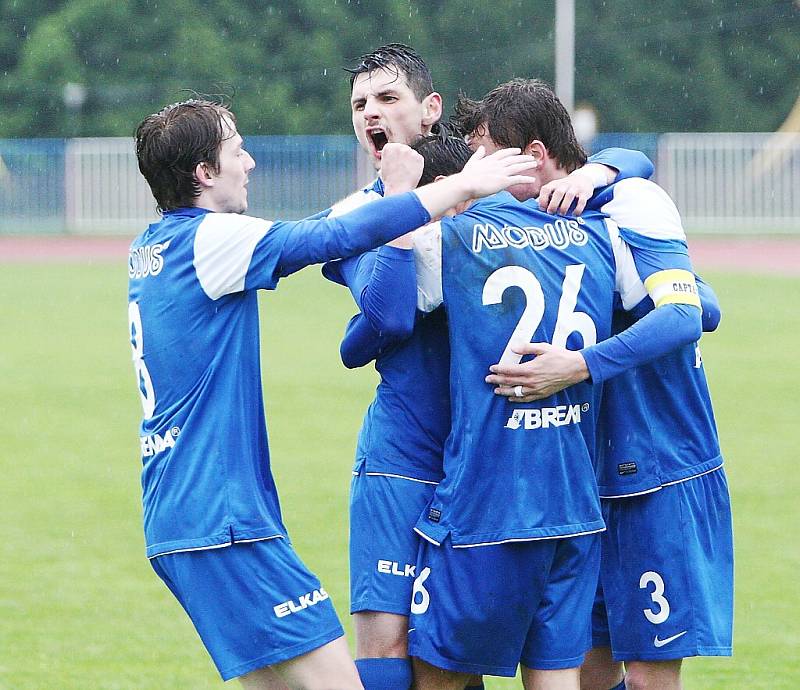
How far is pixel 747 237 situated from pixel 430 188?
87.5 ft

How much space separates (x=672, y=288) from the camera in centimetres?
364

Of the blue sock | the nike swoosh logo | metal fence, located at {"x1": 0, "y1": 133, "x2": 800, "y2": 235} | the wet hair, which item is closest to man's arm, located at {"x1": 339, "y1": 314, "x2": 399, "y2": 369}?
the wet hair

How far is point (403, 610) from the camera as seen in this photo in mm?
3750

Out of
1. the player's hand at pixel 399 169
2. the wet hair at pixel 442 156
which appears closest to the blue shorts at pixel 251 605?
the player's hand at pixel 399 169

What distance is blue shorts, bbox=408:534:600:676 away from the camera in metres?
3.59

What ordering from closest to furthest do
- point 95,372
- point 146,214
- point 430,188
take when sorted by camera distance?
point 430,188, point 95,372, point 146,214

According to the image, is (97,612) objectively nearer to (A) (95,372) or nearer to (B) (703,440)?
(B) (703,440)

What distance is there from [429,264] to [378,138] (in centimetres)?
83

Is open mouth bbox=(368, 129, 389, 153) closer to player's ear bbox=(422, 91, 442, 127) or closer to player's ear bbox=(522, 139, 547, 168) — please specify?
player's ear bbox=(422, 91, 442, 127)

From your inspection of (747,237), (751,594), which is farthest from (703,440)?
(747,237)

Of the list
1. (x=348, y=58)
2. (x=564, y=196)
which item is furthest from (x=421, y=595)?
(x=348, y=58)

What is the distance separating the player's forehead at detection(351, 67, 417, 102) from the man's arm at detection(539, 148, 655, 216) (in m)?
0.60

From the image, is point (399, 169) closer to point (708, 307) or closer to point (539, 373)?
point (539, 373)

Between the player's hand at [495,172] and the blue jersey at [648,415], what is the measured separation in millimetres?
349
